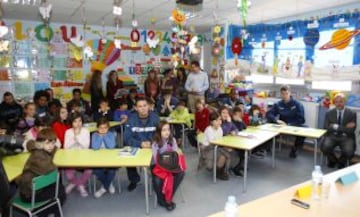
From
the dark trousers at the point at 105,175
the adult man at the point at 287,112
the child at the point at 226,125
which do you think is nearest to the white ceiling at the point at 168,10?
the adult man at the point at 287,112

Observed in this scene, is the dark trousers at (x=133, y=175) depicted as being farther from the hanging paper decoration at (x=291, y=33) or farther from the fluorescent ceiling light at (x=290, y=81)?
the hanging paper decoration at (x=291, y=33)

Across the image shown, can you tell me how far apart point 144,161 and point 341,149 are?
345cm

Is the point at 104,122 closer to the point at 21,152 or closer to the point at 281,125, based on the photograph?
the point at 21,152

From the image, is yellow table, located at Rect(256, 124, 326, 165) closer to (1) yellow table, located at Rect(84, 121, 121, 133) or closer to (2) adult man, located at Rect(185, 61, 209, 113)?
(2) adult man, located at Rect(185, 61, 209, 113)

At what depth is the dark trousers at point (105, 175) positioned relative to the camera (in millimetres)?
3680

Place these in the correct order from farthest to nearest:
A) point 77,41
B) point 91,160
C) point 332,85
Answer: point 77,41
point 332,85
point 91,160

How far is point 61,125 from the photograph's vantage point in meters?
4.20

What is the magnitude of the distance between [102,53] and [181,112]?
329 cm

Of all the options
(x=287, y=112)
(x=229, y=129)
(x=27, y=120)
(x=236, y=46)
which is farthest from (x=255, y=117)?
(x=27, y=120)

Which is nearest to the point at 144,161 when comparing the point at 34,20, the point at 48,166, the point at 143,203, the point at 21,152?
the point at 143,203

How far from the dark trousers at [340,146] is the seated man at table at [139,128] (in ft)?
9.68

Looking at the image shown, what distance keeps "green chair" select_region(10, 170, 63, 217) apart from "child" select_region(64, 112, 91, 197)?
823 millimetres

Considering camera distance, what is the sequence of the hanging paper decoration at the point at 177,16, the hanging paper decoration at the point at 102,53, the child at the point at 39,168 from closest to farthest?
the child at the point at 39,168 < the hanging paper decoration at the point at 177,16 < the hanging paper decoration at the point at 102,53

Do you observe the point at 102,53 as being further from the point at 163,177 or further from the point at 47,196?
the point at 47,196
